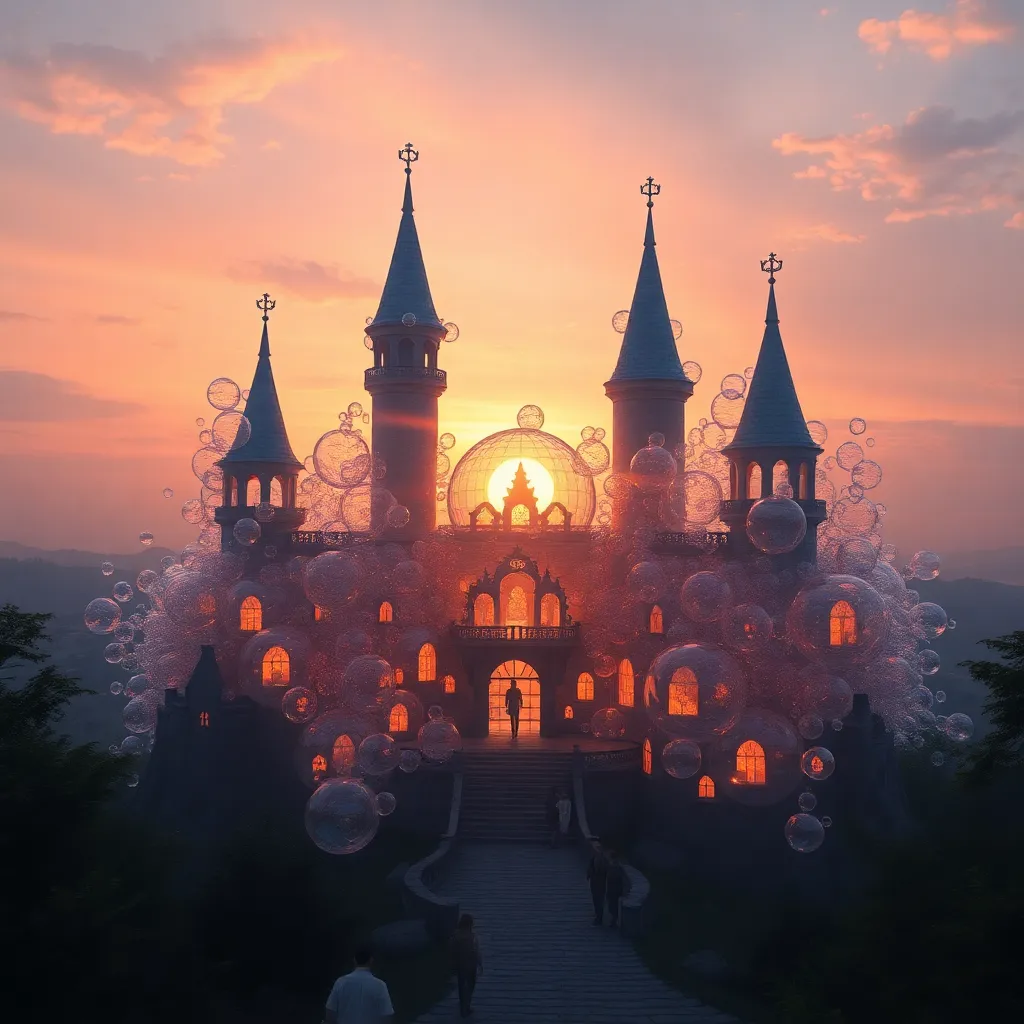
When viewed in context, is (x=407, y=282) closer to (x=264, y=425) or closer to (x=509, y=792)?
(x=264, y=425)

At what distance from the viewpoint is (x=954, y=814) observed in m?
39.8

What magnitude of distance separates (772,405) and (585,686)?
13.7 meters

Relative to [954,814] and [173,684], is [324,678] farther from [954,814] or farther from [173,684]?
[954,814]

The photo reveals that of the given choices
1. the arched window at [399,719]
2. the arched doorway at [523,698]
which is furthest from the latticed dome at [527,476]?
the arched window at [399,719]

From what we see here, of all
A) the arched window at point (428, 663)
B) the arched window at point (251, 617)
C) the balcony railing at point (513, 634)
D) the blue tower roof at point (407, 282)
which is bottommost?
the arched window at point (428, 663)

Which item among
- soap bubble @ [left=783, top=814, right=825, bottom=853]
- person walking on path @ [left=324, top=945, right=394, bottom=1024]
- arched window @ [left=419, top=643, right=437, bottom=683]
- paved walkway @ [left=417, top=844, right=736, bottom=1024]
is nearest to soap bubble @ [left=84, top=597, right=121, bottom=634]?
arched window @ [left=419, top=643, right=437, bottom=683]

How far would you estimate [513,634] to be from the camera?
155 feet

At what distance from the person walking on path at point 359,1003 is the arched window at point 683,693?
61.3 feet

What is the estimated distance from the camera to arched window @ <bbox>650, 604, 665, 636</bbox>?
43.7 meters

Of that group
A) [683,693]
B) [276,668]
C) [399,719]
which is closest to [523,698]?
[399,719]

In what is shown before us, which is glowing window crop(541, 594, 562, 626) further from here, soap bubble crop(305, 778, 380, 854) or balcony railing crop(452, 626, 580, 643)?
soap bubble crop(305, 778, 380, 854)

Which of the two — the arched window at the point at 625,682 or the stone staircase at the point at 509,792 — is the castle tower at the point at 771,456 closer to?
the arched window at the point at 625,682

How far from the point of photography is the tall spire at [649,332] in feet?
165

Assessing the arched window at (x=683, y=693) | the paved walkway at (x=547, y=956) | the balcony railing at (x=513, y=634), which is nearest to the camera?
the paved walkway at (x=547, y=956)
